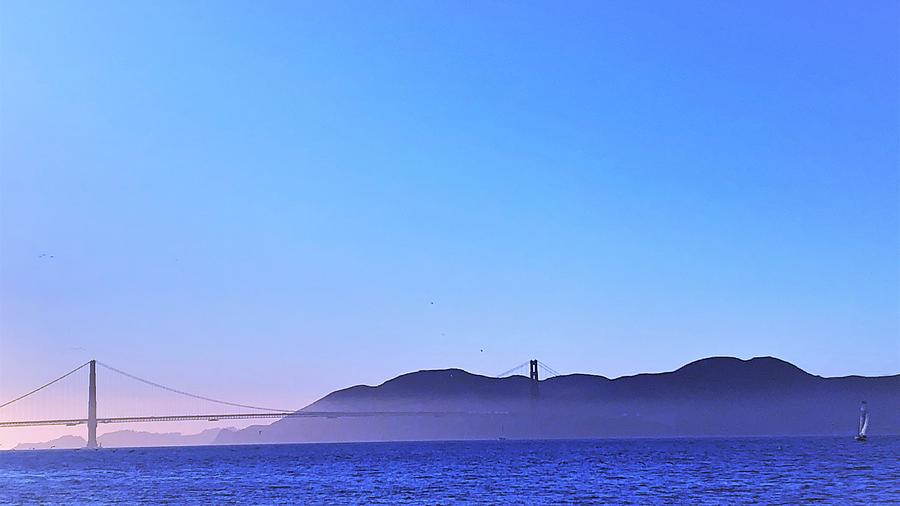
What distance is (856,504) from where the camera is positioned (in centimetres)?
4428

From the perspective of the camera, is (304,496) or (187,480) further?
(187,480)

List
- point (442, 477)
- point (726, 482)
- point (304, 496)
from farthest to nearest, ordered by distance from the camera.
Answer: point (442, 477) < point (726, 482) < point (304, 496)

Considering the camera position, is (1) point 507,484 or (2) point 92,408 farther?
(2) point 92,408

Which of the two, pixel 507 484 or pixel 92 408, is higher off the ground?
pixel 92 408

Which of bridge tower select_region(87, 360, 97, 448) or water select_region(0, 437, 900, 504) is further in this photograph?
bridge tower select_region(87, 360, 97, 448)

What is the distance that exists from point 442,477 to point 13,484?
27841 mm

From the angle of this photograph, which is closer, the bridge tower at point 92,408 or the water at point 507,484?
the water at point 507,484

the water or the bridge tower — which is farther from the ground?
the bridge tower

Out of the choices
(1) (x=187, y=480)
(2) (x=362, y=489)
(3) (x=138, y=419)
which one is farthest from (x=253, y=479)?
(3) (x=138, y=419)

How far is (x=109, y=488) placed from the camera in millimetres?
64875

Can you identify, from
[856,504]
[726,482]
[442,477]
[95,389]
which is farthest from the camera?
[95,389]

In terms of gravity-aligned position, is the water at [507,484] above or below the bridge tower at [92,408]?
below

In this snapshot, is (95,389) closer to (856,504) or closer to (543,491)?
(543,491)

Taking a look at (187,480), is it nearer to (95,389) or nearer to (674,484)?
(674,484)
